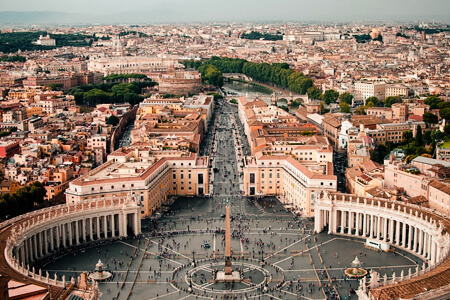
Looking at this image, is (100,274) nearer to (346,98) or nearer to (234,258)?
(234,258)

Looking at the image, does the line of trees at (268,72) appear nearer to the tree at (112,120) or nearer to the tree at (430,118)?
the tree at (112,120)

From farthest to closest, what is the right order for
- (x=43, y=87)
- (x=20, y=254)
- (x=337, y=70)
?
(x=337, y=70)
(x=43, y=87)
(x=20, y=254)

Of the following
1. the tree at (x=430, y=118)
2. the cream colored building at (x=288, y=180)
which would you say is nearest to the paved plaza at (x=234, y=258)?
the cream colored building at (x=288, y=180)

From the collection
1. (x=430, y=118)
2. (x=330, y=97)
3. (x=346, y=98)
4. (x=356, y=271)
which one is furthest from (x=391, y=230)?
(x=330, y=97)

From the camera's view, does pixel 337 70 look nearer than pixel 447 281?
No

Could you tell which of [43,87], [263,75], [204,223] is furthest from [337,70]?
[204,223]

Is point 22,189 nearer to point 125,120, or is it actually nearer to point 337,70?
point 125,120
